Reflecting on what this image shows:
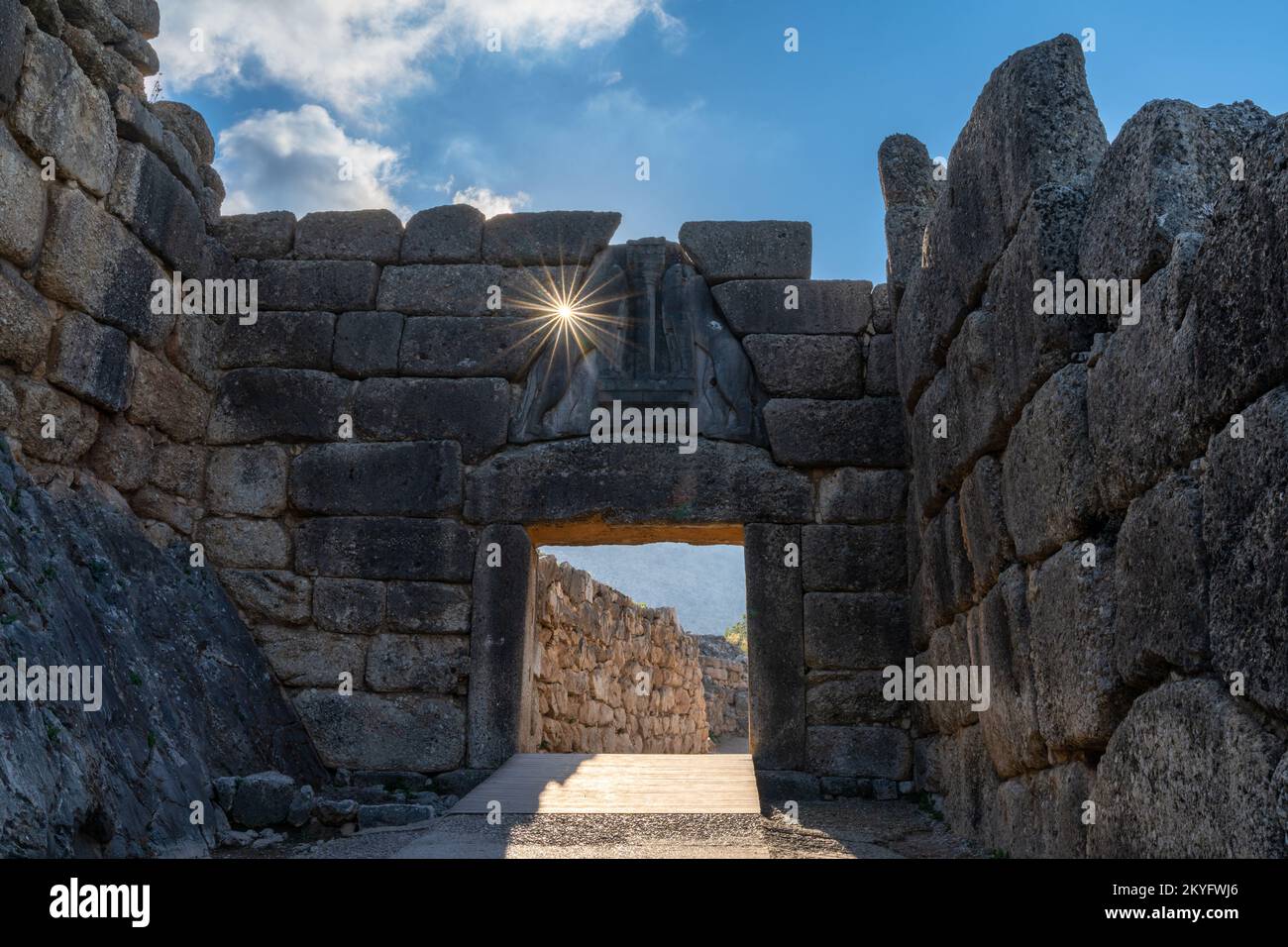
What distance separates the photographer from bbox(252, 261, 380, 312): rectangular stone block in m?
6.94

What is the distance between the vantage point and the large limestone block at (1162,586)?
261 cm

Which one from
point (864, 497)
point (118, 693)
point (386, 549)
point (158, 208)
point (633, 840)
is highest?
point (158, 208)

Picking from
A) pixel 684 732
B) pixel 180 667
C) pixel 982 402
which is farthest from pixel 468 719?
pixel 684 732

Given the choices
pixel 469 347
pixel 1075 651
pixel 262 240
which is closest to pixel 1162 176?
pixel 1075 651

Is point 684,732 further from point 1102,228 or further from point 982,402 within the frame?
point 1102,228

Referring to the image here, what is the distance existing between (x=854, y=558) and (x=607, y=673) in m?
4.14

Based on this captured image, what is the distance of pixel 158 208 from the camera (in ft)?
20.0

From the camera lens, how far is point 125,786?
418cm

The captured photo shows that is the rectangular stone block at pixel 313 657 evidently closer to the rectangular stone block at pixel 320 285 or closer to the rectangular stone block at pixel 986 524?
the rectangular stone block at pixel 320 285

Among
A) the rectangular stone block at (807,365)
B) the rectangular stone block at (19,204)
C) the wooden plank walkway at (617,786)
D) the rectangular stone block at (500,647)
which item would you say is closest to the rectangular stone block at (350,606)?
the rectangular stone block at (500,647)

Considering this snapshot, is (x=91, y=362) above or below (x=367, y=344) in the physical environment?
below

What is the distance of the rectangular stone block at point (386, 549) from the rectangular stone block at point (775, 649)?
5.50 feet

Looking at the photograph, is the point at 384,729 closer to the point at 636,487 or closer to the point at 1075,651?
the point at 636,487

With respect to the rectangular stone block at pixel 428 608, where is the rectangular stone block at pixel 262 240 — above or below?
above
